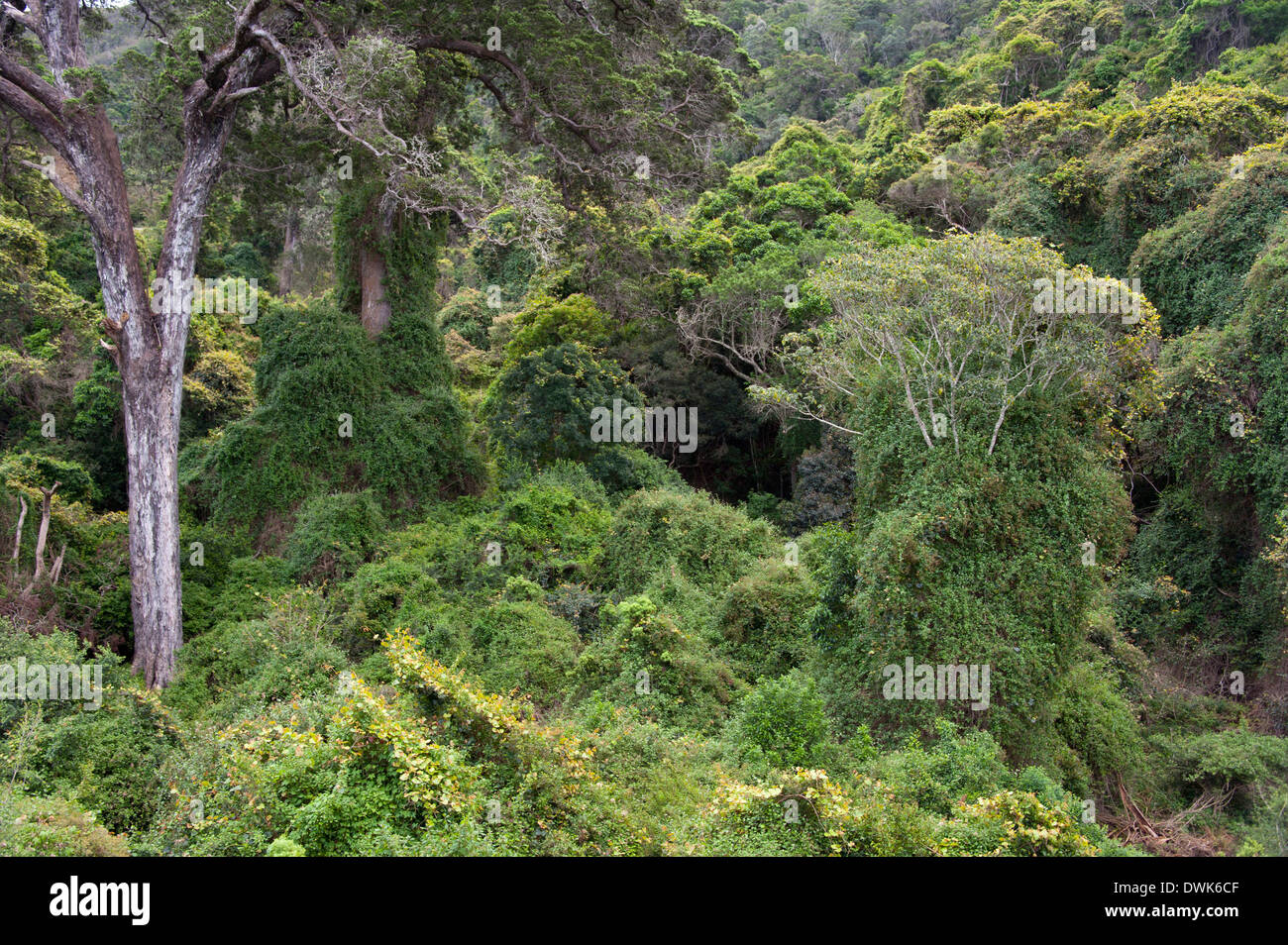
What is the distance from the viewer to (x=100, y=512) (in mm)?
15727

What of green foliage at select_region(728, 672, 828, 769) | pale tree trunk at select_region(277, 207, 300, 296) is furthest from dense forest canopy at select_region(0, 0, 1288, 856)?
pale tree trunk at select_region(277, 207, 300, 296)

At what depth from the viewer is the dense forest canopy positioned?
6.92 meters

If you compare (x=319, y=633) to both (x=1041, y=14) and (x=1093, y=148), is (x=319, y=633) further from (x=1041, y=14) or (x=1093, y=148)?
(x=1041, y=14)

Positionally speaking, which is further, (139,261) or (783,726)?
(139,261)

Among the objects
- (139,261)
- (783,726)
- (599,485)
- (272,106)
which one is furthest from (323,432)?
(783,726)

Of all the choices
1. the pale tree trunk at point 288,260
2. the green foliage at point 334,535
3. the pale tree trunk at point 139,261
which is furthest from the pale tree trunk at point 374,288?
the pale tree trunk at point 288,260

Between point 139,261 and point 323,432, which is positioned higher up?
point 139,261

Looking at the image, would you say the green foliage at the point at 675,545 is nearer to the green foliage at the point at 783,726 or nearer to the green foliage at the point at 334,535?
the green foliage at the point at 334,535

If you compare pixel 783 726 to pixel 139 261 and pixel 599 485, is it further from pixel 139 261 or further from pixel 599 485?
pixel 139 261

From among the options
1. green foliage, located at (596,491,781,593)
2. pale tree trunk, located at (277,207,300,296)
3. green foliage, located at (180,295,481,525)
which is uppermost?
pale tree trunk, located at (277,207,300,296)

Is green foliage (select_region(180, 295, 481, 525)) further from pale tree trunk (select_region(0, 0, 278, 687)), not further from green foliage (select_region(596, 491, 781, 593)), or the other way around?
green foliage (select_region(596, 491, 781, 593))

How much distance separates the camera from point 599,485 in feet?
49.7

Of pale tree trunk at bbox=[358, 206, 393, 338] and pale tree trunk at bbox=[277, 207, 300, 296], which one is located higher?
pale tree trunk at bbox=[277, 207, 300, 296]

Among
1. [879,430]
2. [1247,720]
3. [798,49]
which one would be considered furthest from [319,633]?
[798,49]
